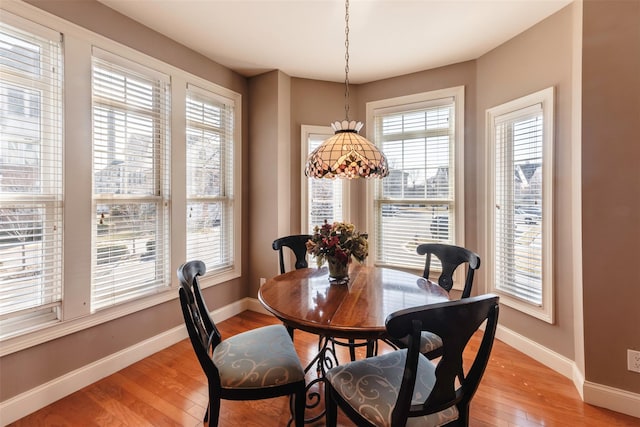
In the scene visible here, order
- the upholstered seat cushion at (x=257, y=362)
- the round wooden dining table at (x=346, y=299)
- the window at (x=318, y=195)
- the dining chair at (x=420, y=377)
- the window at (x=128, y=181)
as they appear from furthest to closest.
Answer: the window at (x=318, y=195) → the window at (x=128, y=181) → the upholstered seat cushion at (x=257, y=362) → the round wooden dining table at (x=346, y=299) → the dining chair at (x=420, y=377)

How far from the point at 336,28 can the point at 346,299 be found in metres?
2.22

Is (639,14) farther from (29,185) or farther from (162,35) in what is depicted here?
(29,185)

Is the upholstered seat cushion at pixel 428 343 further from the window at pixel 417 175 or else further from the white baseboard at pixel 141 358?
the window at pixel 417 175

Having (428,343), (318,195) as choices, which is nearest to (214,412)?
(428,343)

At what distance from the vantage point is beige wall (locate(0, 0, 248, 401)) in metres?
1.84

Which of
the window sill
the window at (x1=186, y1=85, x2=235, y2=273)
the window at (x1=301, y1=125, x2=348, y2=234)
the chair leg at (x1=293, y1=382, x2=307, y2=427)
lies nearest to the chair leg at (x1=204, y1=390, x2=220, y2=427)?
the chair leg at (x1=293, y1=382, x2=307, y2=427)

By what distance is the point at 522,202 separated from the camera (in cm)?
261

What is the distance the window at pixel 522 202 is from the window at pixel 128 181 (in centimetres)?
307

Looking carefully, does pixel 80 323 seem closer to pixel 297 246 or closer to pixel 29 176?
pixel 29 176

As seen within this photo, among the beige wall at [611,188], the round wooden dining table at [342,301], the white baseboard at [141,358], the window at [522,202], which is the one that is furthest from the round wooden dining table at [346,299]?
the white baseboard at [141,358]

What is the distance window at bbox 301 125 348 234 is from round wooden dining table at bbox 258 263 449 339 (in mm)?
1389

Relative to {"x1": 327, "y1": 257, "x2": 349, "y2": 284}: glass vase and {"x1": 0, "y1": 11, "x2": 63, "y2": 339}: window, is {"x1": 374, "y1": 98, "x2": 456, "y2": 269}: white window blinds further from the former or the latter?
{"x1": 0, "y1": 11, "x2": 63, "y2": 339}: window

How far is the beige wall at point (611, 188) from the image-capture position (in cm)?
182

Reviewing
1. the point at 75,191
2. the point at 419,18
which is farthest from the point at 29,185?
the point at 419,18
